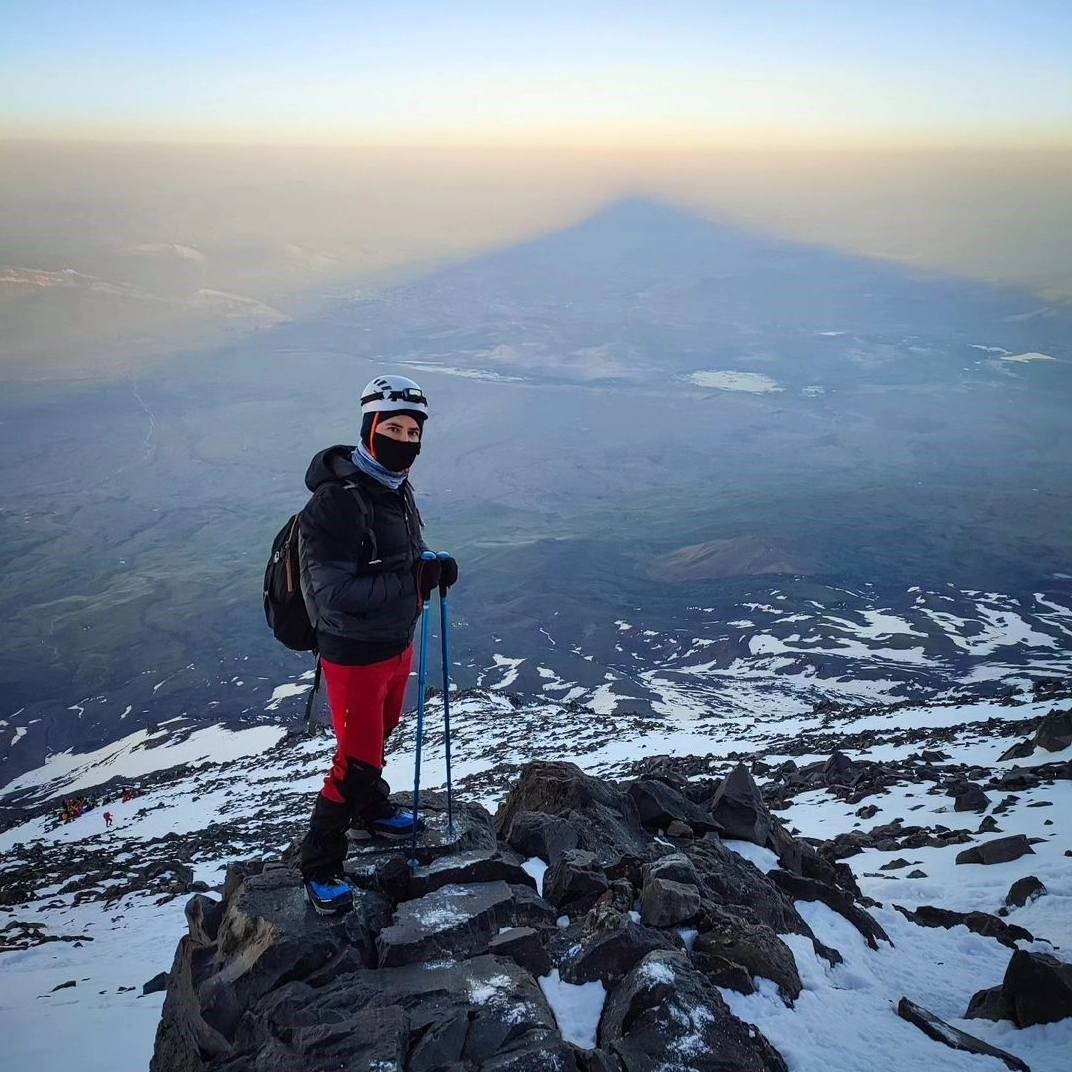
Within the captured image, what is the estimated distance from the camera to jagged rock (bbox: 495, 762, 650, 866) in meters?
7.38

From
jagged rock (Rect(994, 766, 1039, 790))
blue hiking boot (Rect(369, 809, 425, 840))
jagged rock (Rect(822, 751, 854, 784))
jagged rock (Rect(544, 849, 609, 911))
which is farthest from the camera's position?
jagged rock (Rect(822, 751, 854, 784))

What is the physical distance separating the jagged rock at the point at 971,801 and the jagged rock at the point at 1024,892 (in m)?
3.57

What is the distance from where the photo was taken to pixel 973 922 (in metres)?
7.38

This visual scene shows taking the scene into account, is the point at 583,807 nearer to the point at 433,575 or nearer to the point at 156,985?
the point at 433,575

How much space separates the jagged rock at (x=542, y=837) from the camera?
698cm

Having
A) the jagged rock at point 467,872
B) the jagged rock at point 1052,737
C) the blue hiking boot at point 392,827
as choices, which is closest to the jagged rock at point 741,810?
the jagged rock at point 467,872

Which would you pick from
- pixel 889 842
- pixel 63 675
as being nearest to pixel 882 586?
pixel 63 675

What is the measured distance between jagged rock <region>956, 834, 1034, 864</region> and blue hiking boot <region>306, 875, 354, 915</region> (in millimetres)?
6768

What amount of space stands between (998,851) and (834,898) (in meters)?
Result: 2.95

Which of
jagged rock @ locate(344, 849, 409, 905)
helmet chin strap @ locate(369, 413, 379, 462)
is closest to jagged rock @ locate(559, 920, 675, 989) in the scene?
jagged rock @ locate(344, 849, 409, 905)

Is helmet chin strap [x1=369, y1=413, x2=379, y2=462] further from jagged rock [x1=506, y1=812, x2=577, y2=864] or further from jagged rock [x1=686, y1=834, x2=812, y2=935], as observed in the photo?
jagged rock [x1=686, y1=834, x2=812, y2=935]

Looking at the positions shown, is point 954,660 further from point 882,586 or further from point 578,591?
point 578,591

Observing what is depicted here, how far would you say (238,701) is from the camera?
313 ft

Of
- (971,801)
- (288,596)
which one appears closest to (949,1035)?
(288,596)
